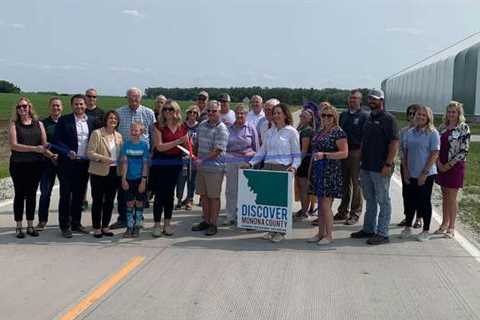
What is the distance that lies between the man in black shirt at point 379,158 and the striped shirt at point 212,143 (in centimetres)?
192

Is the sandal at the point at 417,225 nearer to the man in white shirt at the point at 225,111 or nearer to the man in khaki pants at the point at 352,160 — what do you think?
the man in khaki pants at the point at 352,160

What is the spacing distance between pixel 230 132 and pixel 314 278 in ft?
10.7

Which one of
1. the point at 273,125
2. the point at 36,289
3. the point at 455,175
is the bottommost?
the point at 36,289

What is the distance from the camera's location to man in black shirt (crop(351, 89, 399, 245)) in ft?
25.5

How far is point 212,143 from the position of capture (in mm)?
8344

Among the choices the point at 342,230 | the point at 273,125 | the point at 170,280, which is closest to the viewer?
the point at 170,280

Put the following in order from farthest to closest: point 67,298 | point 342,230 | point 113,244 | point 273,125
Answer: point 342,230 → point 273,125 → point 113,244 → point 67,298

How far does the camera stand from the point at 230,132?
29.5 ft

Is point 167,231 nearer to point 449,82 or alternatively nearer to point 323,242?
point 323,242

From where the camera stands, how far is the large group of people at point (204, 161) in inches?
311

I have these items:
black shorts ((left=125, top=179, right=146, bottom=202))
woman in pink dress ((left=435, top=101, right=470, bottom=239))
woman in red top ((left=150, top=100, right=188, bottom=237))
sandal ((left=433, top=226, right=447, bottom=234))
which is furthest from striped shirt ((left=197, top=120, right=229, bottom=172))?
sandal ((left=433, top=226, right=447, bottom=234))

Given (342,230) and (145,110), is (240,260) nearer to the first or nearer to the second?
(342,230)

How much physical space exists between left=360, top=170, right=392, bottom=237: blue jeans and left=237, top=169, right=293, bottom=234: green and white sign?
1075mm

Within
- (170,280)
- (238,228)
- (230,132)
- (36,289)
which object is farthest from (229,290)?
(230,132)
